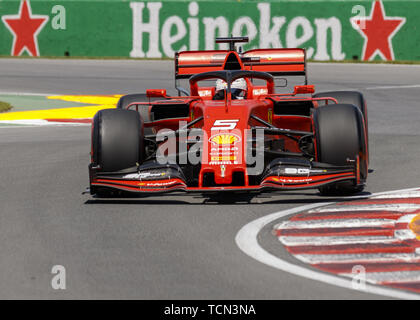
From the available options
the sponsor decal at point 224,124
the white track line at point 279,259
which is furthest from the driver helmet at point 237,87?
the white track line at point 279,259

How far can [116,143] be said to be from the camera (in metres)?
9.53

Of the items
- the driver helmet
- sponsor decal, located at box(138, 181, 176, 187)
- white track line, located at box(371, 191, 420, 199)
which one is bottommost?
white track line, located at box(371, 191, 420, 199)

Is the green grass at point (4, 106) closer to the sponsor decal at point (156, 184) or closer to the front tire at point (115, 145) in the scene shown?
the front tire at point (115, 145)

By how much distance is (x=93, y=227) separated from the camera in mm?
8227

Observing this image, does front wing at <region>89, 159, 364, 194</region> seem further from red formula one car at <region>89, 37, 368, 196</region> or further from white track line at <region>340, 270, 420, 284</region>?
white track line at <region>340, 270, 420, 284</region>

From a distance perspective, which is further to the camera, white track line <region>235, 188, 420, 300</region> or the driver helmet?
the driver helmet

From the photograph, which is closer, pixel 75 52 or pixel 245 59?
pixel 245 59

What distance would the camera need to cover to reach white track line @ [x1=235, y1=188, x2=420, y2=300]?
19.9ft

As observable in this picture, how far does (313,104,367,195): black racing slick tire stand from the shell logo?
0.85m

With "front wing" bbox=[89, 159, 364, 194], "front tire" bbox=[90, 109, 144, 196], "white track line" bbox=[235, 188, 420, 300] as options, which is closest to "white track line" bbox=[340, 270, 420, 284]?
"white track line" bbox=[235, 188, 420, 300]

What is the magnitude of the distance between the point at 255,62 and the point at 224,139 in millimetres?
3522
